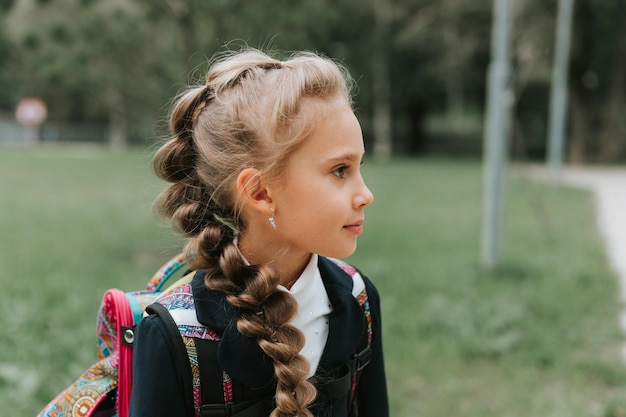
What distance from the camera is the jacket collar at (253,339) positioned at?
1.26 meters

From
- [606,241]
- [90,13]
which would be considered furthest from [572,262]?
[90,13]

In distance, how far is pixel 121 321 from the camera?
1.35 metres

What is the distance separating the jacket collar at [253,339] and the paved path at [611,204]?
3037 millimetres

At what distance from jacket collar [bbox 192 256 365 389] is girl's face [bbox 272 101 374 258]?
142 millimetres

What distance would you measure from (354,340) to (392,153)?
26505mm

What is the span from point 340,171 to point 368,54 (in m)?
22.0

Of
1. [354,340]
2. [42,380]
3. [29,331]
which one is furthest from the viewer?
[29,331]

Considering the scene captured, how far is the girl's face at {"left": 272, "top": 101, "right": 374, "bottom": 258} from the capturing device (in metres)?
1.29

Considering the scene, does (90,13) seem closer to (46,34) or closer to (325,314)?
(46,34)

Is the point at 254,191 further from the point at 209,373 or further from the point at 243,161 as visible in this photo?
the point at 209,373

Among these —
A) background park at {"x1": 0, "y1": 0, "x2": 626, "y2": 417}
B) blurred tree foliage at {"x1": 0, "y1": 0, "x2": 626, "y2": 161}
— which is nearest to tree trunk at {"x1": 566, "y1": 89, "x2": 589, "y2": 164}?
blurred tree foliage at {"x1": 0, "y1": 0, "x2": 626, "y2": 161}

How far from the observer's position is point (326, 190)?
129 cm

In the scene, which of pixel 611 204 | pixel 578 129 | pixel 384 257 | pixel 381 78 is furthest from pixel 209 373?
pixel 381 78

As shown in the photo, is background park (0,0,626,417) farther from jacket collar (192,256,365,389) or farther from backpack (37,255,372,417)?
jacket collar (192,256,365,389)
